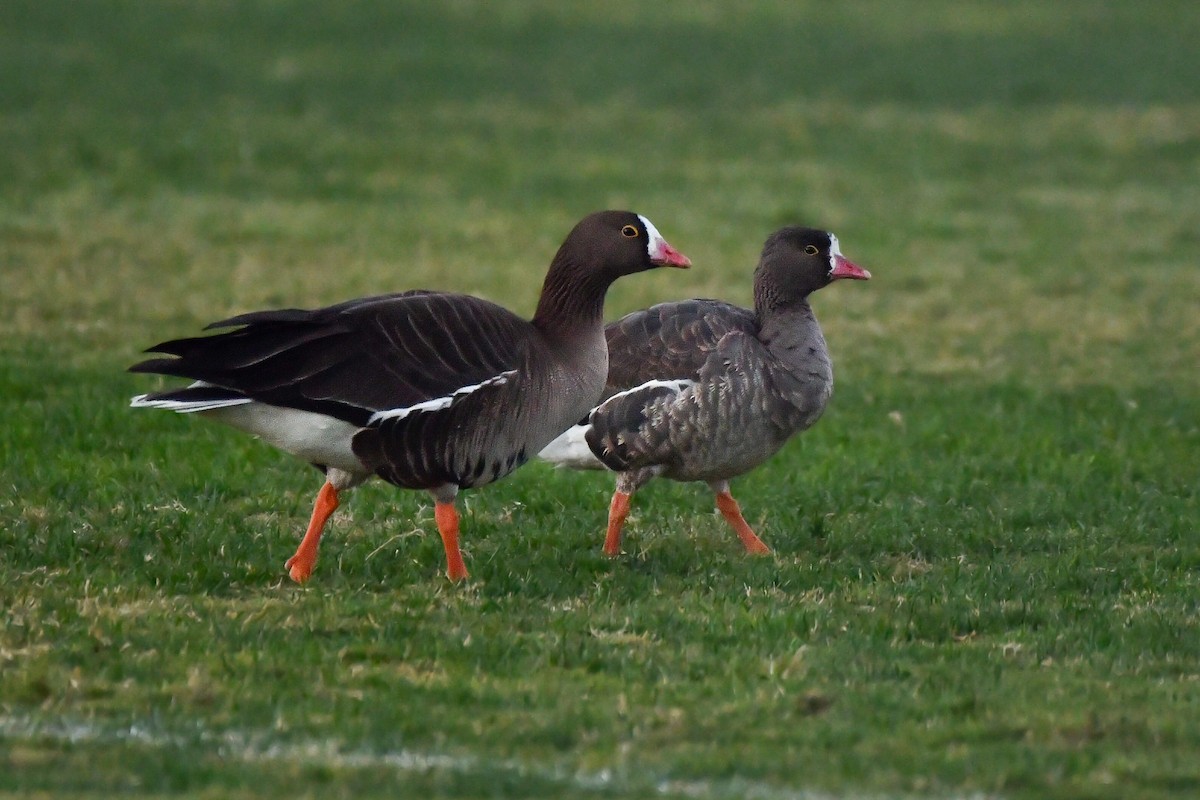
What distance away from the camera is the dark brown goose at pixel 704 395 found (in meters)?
9.02

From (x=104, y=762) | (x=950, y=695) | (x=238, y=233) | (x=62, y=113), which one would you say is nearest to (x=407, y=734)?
(x=104, y=762)

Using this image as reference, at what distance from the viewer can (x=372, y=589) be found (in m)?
8.13

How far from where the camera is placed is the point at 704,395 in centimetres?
902

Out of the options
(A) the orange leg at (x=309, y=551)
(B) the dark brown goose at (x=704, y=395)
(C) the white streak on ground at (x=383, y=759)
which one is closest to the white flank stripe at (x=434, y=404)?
(A) the orange leg at (x=309, y=551)

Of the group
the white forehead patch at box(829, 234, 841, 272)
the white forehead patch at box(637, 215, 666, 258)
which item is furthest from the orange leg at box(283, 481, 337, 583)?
the white forehead patch at box(829, 234, 841, 272)

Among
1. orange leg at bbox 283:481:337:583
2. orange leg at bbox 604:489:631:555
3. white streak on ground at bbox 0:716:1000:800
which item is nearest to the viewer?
white streak on ground at bbox 0:716:1000:800

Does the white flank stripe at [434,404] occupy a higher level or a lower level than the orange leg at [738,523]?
higher

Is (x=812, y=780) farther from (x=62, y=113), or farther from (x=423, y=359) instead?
(x=62, y=113)

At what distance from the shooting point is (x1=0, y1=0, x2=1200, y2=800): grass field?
6.05 meters

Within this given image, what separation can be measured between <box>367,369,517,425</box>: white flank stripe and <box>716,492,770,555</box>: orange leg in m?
1.64

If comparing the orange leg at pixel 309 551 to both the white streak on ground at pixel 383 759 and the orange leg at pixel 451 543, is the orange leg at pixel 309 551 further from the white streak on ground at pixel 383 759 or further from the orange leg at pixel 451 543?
the white streak on ground at pixel 383 759

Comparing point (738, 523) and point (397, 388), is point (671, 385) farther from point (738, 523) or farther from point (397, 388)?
point (397, 388)

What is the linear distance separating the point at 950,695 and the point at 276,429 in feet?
10.1

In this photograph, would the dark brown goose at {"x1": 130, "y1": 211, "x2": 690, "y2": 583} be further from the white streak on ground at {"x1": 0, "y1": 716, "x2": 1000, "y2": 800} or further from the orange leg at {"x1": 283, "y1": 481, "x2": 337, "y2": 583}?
the white streak on ground at {"x1": 0, "y1": 716, "x2": 1000, "y2": 800}
